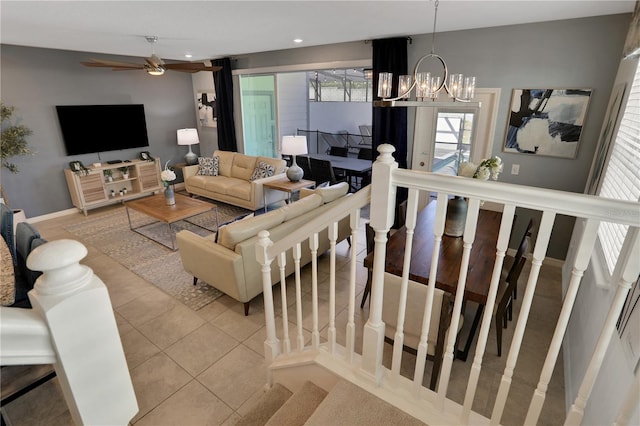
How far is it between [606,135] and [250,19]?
11.7 ft

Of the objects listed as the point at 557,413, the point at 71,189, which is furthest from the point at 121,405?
the point at 71,189

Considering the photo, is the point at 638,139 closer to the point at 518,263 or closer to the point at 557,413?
the point at 518,263

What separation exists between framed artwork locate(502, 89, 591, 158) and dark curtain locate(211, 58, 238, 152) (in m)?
5.03

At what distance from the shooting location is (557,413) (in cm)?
207

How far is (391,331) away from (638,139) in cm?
191

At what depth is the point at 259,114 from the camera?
6.83 metres

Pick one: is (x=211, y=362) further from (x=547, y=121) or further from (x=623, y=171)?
(x=547, y=121)

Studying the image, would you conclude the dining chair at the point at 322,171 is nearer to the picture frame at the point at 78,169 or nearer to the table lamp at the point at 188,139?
the table lamp at the point at 188,139

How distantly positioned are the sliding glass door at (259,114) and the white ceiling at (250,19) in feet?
6.01

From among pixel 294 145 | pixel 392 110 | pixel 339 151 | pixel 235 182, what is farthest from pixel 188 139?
pixel 392 110

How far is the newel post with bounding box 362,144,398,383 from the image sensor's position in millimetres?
1229

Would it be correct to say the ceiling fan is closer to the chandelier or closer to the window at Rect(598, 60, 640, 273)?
the chandelier

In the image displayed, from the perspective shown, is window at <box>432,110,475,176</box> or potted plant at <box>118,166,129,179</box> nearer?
window at <box>432,110,475,176</box>

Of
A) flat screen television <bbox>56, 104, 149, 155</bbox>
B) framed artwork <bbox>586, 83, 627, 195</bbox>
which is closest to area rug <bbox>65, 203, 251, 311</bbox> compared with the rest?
flat screen television <bbox>56, 104, 149, 155</bbox>
